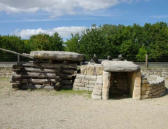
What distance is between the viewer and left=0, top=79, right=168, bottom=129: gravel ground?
532cm

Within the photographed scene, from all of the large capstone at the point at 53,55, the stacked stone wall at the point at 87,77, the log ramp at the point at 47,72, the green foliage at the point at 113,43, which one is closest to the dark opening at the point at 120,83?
the stacked stone wall at the point at 87,77

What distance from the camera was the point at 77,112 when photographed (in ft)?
21.4

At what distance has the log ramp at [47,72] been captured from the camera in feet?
34.1

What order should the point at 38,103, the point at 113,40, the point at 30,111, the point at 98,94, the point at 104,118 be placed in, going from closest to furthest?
1. the point at 104,118
2. the point at 30,111
3. the point at 38,103
4. the point at 98,94
5. the point at 113,40

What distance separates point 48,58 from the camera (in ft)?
34.2

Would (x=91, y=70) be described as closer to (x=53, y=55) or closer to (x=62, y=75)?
(x=62, y=75)

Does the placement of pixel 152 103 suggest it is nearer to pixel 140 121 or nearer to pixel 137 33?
pixel 140 121

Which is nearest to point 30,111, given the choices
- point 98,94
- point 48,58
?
point 98,94

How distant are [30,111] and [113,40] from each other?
27.3 meters

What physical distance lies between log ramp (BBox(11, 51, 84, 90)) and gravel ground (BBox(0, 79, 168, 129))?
4.69 ft

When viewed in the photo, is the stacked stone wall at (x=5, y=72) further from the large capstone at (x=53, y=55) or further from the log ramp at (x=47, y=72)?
the large capstone at (x=53, y=55)

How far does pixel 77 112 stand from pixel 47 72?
181 inches

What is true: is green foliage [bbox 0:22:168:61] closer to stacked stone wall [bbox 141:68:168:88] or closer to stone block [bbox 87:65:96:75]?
stacked stone wall [bbox 141:68:168:88]

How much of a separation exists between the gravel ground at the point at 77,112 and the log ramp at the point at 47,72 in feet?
4.69
